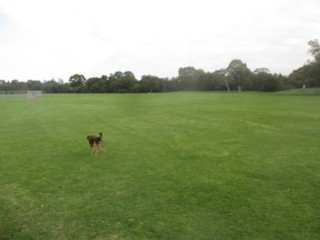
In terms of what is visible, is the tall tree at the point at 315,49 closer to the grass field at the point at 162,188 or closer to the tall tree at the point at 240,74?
the tall tree at the point at 240,74

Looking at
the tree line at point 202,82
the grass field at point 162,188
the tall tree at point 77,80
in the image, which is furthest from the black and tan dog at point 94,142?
the tall tree at point 77,80

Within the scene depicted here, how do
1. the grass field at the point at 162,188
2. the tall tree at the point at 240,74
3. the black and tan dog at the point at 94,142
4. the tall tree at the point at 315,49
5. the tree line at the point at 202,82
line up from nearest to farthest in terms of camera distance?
the grass field at the point at 162,188
the black and tan dog at the point at 94,142
the tall tree at the point at 315,49
the tree line at the point at 202,82
the tall tree at the point at 240,74

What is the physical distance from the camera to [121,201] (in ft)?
20.7

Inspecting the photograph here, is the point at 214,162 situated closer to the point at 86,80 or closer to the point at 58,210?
the point at 58,210

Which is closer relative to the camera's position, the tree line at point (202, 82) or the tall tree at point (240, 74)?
the tree line at point (202, 82)

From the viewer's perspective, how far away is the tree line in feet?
264

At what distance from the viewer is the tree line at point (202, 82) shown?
8059cm

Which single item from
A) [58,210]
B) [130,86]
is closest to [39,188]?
[58,210]

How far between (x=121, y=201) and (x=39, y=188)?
224 cm

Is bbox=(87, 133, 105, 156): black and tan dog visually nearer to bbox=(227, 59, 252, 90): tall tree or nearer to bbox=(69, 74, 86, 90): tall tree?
bbox=(227, 59, 252, 90): tall tree

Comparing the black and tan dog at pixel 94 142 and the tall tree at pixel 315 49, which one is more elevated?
the tall tree at pixel 315 49

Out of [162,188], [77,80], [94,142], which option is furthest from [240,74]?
[162,188]

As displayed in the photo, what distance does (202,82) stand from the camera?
336 ft

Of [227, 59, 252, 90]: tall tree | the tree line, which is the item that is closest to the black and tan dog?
the tree line
